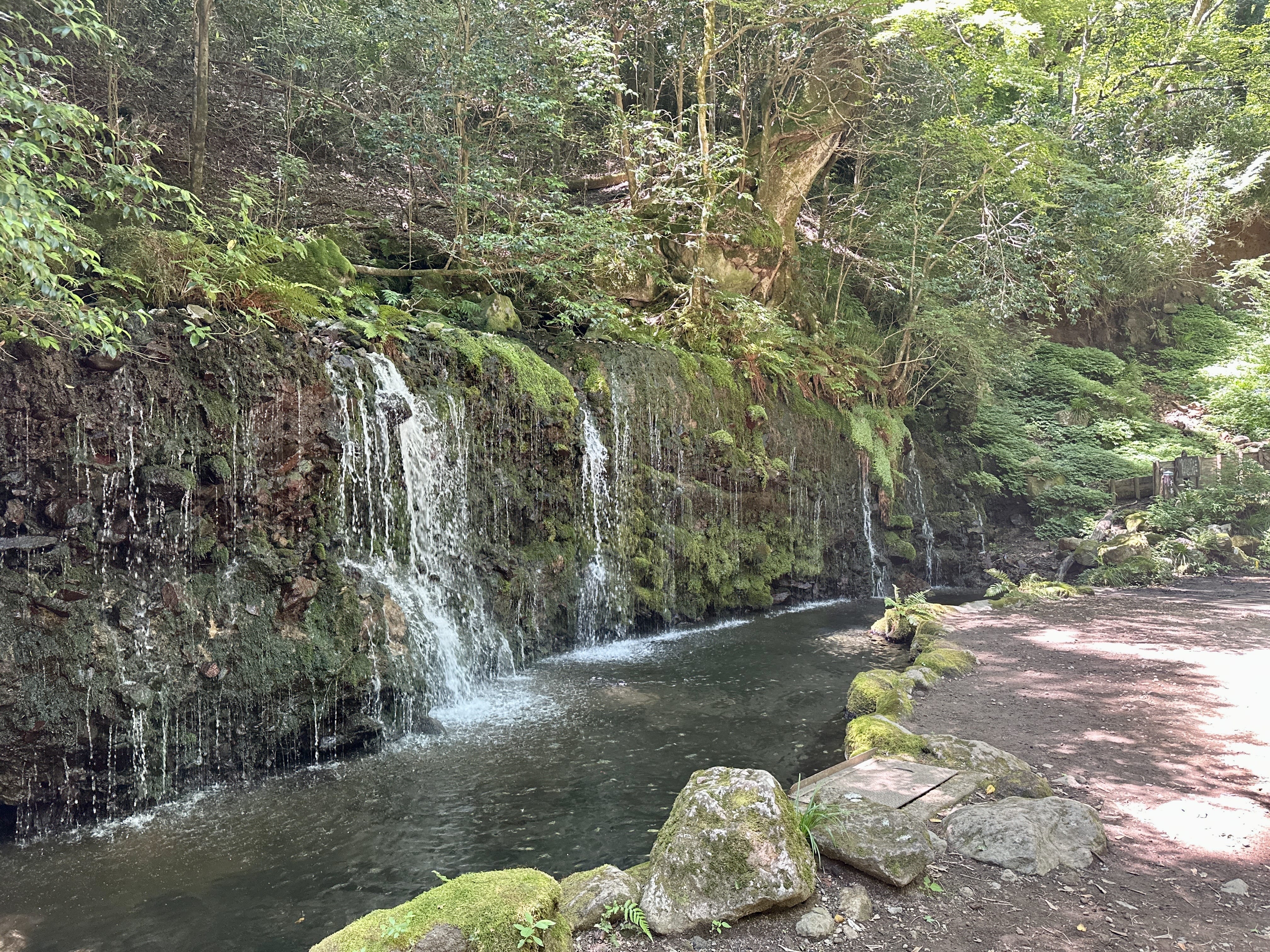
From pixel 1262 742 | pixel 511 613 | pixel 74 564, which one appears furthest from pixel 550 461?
pixel 1262 742

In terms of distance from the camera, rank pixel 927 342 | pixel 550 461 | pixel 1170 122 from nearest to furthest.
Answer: pixel 550 461
pixel 927 342
pixel 1170 122

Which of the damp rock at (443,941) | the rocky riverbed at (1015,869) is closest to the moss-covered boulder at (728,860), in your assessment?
the rocky riverbed at (1015,869)

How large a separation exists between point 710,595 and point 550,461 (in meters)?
3.63

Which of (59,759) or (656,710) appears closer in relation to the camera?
(59,759)

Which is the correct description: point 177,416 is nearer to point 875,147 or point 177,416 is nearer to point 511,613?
point 511,613

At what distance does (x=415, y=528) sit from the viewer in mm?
8070

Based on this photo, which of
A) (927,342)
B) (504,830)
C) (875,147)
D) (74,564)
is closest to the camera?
(504,830)

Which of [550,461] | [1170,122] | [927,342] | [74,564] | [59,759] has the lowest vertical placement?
[59,759]

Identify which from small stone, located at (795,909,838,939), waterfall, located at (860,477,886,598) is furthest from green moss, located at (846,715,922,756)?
waterfall, located at (860,477,886,598)

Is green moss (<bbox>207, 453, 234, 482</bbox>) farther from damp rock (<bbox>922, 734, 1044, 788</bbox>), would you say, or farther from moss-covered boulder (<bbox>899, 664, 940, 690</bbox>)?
moss-covered boulder (<bbox>899, 664, 940, 690</bbox>)

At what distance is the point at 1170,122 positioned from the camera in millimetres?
21359

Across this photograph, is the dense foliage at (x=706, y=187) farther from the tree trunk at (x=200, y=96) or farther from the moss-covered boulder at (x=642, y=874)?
the moss-covered boulder at (x=642, y=874)

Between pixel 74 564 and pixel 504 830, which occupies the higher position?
pixel 74 564

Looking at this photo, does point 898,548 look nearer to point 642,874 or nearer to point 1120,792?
point 1120,792
